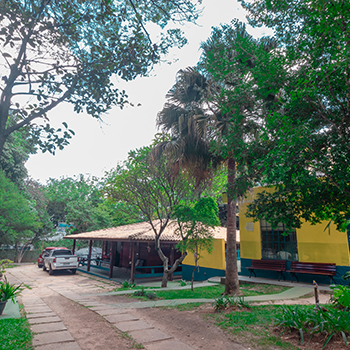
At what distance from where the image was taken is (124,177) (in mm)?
14719

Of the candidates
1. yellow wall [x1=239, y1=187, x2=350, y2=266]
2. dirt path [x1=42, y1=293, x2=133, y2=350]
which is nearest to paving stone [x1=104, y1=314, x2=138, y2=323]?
dirt path [x1=42, y1=293, x2=133, y2=350]

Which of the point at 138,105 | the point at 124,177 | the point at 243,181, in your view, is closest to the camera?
the point at 138,105

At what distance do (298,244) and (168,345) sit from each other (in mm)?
8976

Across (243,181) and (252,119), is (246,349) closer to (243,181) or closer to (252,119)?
(243,181)

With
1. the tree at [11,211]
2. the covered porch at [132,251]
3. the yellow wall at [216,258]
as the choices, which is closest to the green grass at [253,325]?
the covered porch at [132,251]

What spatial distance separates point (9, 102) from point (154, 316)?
250 inches

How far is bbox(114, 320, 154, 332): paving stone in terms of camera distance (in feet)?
19.7

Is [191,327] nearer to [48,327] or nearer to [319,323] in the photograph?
[319,323]

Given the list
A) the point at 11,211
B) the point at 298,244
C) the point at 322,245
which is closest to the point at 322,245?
the point at 322,245

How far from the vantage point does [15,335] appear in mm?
5324

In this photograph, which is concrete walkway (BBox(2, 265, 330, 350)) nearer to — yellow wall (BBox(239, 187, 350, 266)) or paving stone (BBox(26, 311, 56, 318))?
paving stone (BBox(26, 311, 56, 318))

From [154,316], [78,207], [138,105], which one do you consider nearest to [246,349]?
[154,316]

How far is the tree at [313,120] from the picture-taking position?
5039mm

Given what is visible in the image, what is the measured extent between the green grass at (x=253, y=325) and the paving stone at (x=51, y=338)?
11.2 feet
